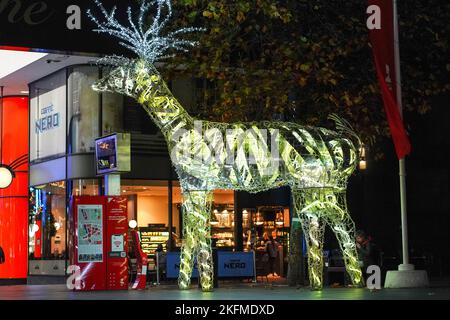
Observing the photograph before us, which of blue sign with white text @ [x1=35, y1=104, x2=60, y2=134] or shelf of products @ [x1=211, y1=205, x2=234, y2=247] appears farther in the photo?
shelf of products @ [x1=211, y1=205, x2=234, y2=247]

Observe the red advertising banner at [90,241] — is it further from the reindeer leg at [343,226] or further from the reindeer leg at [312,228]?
the reindeer leg at [343,226]

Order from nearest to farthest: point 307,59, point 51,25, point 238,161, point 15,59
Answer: point 238,161 < point 307,59 < point 51,25 < point 15,59

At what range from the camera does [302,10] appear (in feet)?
74.0

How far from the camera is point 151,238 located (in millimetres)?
28750

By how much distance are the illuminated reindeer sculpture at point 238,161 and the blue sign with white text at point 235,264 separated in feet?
23.0

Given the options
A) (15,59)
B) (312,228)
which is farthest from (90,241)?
(15,59)

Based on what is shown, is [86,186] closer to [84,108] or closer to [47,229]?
[84,108]

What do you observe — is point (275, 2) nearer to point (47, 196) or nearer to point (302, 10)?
point (302, 10)

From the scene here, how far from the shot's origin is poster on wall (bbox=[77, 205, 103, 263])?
63.2 feet

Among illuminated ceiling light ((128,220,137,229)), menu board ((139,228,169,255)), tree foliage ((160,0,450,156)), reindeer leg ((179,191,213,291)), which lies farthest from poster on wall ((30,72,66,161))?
reindeer leg ((179,191,213,291))

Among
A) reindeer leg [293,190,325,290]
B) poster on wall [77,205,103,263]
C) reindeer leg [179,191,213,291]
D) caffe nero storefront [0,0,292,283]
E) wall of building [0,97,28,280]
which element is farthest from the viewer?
wall of building [0,97,28,280]

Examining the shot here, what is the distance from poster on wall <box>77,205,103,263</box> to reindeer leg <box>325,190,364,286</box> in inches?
205

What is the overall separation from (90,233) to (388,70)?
7497 mm

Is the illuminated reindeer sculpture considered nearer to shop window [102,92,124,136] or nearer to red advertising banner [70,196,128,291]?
red advertising banner [70,196,128,291]
